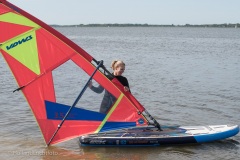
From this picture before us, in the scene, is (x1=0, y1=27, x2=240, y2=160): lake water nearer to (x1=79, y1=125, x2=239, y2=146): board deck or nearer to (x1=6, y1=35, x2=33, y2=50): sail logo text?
(x1=79, y1=125, x2=239, y2=146): board deck

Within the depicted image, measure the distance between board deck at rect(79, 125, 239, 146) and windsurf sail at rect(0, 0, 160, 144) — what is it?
23cm

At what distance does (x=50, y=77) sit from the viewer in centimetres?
734

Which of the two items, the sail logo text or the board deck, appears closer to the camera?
the sail logo text

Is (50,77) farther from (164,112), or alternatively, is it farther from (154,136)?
(164,112)

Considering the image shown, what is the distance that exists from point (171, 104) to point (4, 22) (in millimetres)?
6964

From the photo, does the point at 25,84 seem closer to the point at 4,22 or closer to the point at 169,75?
the point at 4,22

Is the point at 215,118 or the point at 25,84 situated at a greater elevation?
the point at 25,84

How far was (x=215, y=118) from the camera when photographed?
34.9 ft

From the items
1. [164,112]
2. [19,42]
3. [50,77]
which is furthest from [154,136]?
[164,112]

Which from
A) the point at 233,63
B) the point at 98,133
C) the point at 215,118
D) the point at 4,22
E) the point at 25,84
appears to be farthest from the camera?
the point at 233,63

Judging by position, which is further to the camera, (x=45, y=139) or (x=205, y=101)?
(x=205, y=101)

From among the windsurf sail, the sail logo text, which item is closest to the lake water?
the windsurf sail

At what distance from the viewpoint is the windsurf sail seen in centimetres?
695

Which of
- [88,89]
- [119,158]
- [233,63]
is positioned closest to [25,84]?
[88,89]
